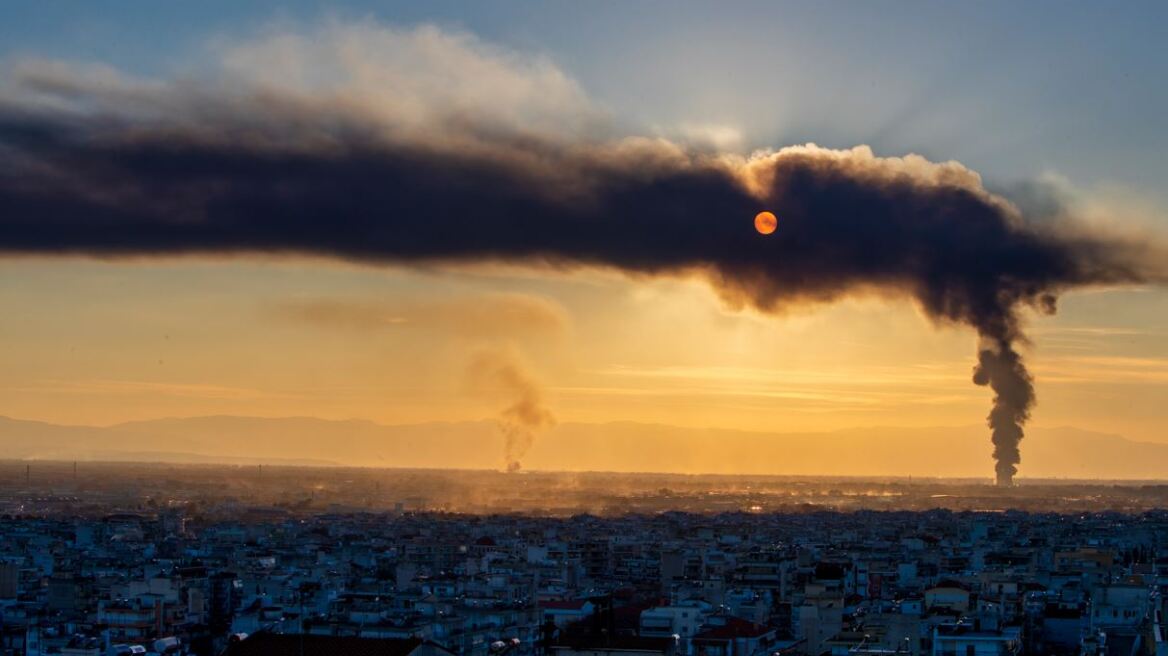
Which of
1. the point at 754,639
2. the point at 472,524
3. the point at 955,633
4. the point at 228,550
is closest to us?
the point at 955,633

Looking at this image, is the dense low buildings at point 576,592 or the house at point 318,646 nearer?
the house at point 318,646

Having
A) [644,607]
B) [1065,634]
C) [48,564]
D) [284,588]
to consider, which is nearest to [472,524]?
[48,564]

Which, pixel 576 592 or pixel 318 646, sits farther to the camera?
pixel 576 592

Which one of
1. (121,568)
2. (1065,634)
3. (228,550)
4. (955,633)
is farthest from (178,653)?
(228,550)

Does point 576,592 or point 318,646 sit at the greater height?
point 318,646

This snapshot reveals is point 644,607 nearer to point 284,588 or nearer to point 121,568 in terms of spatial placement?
point 284,588

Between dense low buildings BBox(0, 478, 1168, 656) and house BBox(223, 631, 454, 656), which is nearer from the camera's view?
house BBox(223, 631, 454, 656)

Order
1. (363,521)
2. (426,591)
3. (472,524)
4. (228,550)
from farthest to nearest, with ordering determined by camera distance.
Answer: (363,521) → (472,524) → (228,550) → (426,591)

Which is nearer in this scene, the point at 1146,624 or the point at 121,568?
the point at 1146,624

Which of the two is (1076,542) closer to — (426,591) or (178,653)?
(426,591)
